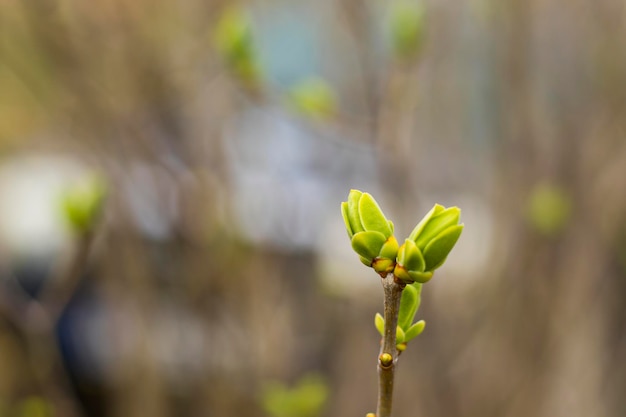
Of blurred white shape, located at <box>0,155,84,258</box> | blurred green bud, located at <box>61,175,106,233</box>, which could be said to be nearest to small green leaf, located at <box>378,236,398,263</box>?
blurred green bud, located at <box>61,175,106,233</box>

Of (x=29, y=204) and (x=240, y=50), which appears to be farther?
(x=29, y=204)

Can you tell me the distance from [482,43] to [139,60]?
808 millimetres

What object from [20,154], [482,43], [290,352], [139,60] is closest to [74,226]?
[139,60]

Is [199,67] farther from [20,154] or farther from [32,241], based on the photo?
[32,241]

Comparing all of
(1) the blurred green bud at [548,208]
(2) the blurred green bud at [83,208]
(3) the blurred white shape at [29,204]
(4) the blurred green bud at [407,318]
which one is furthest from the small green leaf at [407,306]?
(3) the blurred white shape at [29,204]

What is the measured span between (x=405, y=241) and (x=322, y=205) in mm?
1248

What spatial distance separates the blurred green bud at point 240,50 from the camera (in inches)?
34.0

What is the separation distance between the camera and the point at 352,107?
158cm

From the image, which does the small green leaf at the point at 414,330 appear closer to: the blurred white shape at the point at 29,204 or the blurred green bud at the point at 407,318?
the blurred green bud at the point at 407,318

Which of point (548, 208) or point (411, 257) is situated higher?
point (548, 208)

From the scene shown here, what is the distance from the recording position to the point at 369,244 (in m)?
0.28

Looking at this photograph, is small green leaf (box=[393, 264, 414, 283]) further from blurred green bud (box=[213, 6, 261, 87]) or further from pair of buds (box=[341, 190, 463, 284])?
blurred green bud (box=[213, 6, 261, 87])

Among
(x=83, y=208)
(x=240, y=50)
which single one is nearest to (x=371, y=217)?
(x=83, y=208)

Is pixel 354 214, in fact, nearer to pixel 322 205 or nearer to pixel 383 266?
pixel 383 266
